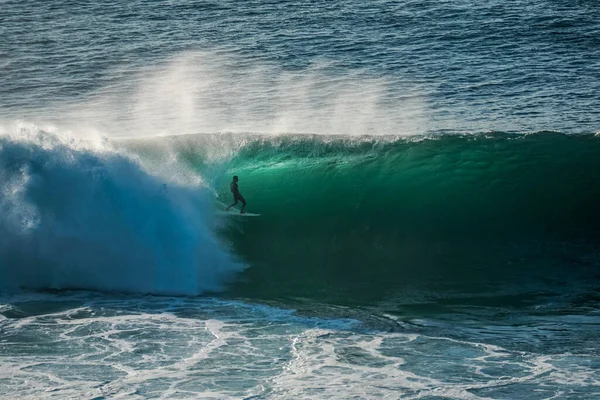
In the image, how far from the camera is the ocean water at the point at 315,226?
11.7m

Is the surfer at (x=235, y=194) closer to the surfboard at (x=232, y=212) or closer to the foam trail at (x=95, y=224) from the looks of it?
the surfboard at (x=232, y=212)

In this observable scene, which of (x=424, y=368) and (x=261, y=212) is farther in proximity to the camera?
(x=261, y=212)

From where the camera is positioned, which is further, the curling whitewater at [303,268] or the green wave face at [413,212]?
the green wave face at [413,212]

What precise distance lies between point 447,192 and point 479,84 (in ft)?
26.6

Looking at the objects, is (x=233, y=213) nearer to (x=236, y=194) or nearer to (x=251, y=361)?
(x=236, y=194)

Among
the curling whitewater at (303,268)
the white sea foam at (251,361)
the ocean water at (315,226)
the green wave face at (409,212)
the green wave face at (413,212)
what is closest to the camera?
the white sea foam at (251,361)

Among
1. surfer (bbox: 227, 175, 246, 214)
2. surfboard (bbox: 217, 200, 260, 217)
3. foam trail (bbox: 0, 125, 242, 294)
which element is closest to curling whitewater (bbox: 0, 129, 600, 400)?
foam trail (bbox: 0, 125, 242, 294)

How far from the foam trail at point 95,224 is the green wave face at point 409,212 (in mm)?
807

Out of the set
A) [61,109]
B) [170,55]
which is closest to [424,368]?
[61,109]

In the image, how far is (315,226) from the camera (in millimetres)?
17641

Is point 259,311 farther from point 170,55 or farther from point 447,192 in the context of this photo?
point 170,55

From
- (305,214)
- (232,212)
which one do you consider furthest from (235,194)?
(305,214)

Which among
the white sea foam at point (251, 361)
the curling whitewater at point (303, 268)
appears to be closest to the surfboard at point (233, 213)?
the curling whitewater at point (303, 268)

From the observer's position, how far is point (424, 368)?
1148 centimetres
